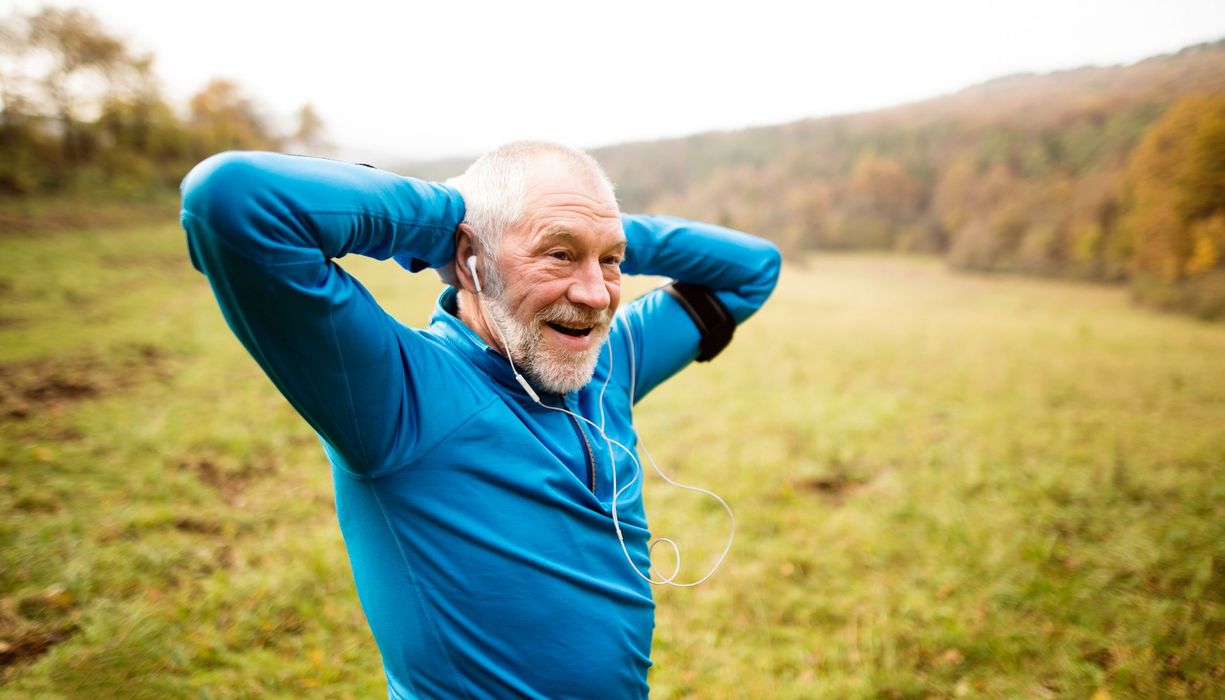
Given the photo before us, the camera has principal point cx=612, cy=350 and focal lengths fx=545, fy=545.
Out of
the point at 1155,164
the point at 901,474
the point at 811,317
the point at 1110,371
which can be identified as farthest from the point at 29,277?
the point at 1155,164

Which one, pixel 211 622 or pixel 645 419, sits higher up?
pixel 211 622

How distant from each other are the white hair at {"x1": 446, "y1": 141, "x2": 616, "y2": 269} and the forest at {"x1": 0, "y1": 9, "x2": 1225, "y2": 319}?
33 centimetres

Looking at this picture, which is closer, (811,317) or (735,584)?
(735,584)

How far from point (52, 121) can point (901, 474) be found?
107ft

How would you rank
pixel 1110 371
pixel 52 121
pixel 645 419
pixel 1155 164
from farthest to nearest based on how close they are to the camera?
pixel 52 121, pixel 1155 164, pixel 1110 371, pixel 645 419

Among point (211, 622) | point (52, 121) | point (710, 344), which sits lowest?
point (211, 622)

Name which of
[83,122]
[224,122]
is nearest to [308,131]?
[224,122]

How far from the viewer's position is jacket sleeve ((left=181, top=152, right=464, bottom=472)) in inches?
39.3

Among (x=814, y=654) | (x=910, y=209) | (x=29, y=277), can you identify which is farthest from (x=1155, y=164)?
(x=29, y=277)

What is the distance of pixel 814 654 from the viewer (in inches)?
133

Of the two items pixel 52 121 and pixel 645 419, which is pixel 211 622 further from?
pixel 52 121

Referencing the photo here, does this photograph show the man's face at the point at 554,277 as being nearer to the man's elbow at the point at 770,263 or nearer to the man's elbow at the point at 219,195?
the man's elbow at the point at 219,195

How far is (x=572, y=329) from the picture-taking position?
169cm

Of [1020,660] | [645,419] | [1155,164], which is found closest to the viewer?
[1020,660]
